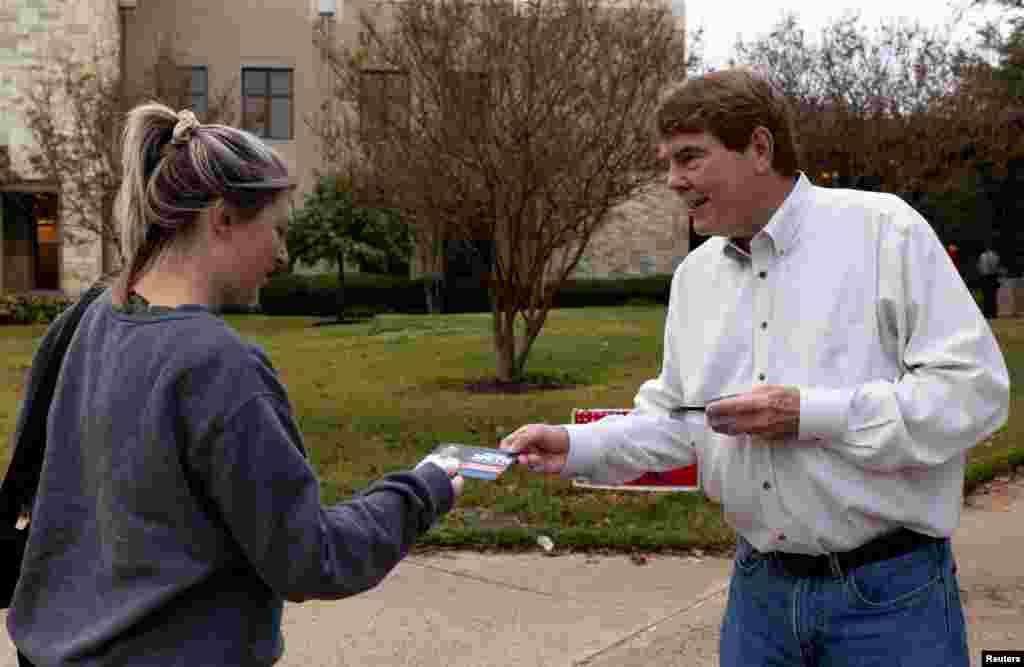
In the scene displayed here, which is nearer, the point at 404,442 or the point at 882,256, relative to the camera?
the point at 882,256

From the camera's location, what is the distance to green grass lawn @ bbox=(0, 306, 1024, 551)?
7.47 meters

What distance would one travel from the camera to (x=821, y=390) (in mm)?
2549

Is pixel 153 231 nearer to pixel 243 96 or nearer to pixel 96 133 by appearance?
pixel 96 133

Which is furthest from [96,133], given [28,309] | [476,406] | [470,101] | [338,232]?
[476,406]

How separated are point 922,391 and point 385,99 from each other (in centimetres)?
1164

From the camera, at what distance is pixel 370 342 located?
19.7 metres

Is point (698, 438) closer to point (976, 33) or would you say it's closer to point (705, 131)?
point (705, 131)

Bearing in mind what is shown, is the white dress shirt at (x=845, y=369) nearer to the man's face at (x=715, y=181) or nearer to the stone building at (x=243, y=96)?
the man's face at (x=715, y=181)

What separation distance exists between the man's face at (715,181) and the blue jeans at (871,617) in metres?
0.84

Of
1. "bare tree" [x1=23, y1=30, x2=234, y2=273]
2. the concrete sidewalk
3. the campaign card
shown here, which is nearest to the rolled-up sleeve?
the campaign card

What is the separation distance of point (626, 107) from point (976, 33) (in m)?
14.4

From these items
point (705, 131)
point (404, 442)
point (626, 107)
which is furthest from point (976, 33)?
point (705, 131)

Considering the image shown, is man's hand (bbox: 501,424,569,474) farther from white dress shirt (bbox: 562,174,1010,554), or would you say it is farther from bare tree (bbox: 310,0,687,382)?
bare tree (bbox: 310,0,687,382)

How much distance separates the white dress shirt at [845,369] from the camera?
2.51m
